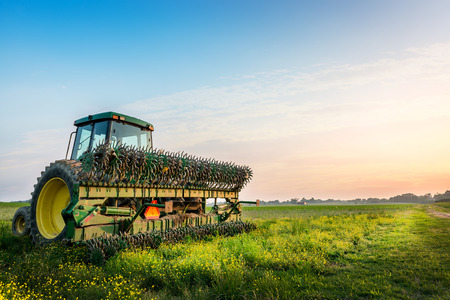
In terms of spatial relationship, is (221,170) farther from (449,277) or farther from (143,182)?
(449,277)

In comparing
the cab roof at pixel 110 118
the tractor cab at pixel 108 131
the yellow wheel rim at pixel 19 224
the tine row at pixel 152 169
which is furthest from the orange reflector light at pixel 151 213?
the yellow wheel rim at pixel 19 224

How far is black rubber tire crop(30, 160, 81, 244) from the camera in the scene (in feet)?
23.7

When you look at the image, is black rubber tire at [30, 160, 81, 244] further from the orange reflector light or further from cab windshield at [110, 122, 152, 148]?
the orange reflector light

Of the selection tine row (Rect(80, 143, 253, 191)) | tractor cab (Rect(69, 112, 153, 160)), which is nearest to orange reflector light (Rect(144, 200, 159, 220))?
tine row (Rect(80, 143, 253, 191))

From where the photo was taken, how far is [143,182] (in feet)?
27.7

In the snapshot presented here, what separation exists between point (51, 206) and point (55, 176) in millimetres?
1213

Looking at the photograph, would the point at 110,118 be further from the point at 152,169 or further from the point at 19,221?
the point at 19,221

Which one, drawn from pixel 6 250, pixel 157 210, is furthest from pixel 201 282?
pixel 6 250

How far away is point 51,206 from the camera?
8.57 m

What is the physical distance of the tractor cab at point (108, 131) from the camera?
945 cm

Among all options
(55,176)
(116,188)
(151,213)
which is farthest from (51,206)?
(151,213)

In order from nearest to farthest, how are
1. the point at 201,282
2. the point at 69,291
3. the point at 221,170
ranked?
the point at 69,291, the point at 201,282, the point at 221,170

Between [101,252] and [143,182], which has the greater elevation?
[143,182]

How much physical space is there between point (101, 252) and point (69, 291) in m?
1.64
